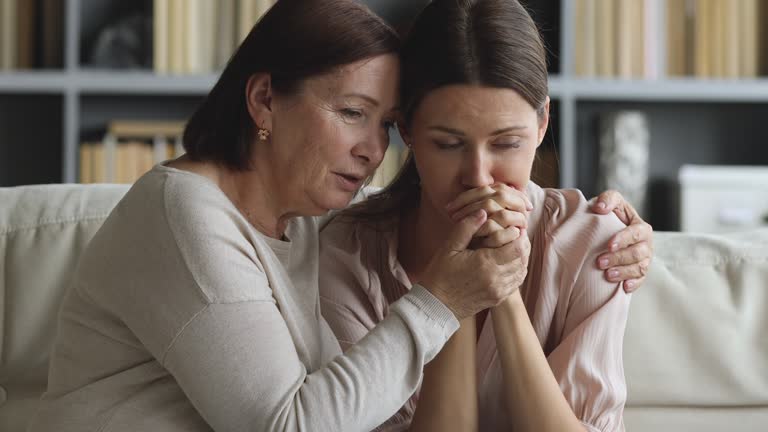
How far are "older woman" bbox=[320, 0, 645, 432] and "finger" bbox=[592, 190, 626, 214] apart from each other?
0.02 metres

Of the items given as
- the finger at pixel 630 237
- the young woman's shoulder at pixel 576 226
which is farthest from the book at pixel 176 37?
the finger at pixel 630 237

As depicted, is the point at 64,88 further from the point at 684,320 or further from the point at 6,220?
the point at 684,320

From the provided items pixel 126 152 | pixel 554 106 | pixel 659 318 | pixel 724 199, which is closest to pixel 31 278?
pixel 659 318

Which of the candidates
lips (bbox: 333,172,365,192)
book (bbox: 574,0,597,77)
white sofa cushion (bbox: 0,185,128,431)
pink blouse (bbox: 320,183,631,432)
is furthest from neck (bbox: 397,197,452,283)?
book (bbox: 574,0,597,77)

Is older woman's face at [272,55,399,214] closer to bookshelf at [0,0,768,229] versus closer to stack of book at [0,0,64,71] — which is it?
bookshelf at [0,0,768,229]

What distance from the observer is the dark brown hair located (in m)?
1.24

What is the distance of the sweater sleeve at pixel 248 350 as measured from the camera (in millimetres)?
1058

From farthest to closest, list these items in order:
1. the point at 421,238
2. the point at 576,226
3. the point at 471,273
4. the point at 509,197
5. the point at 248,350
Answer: the point at 421,238 < the point at 576,226 < the point at 509,197 < the point at 471,273 < the point at 248,350

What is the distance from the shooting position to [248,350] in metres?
1.06

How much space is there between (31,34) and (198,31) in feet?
1.85

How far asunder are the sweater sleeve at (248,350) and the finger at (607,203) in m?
0.42

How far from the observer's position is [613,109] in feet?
11.5

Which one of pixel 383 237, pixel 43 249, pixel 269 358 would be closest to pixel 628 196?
pixel 383 237

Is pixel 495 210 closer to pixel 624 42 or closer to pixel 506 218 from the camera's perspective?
pixel 506 218
